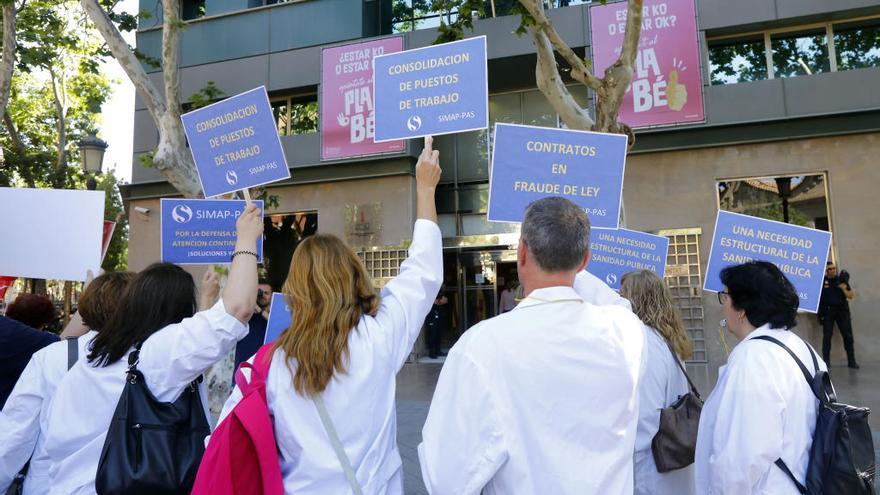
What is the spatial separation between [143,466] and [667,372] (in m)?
2.50

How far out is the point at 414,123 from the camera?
4.18 metres

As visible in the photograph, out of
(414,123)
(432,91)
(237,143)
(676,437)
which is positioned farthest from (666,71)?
(676,437)

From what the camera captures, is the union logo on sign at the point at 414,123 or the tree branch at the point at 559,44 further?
the tree branch at the point at 559,44

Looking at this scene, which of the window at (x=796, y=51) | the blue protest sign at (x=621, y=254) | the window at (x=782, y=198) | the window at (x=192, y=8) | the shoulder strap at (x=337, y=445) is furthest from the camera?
the window at (x=192, y=8)

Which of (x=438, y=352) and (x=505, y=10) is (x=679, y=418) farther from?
(x=505, y=10)

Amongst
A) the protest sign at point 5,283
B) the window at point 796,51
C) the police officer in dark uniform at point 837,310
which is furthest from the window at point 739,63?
the protest sign at point 5,283

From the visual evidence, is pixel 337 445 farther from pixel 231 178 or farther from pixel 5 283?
pixel 5 283

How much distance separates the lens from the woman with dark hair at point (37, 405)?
2.70m

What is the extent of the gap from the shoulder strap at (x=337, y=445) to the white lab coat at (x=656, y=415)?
1.68m

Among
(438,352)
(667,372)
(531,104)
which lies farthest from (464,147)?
(667,372)

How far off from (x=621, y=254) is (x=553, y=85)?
87.0 inches

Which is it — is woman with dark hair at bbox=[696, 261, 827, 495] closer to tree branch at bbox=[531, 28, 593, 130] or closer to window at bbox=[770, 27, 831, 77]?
tree branch at bbox=[531, 28, 593, 130]

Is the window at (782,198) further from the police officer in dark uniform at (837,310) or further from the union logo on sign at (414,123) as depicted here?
the union logo on sign at (414,123)

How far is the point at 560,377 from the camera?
174 cm
